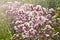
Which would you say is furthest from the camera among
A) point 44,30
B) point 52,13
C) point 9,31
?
point 52,13

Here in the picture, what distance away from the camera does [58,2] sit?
7273mm

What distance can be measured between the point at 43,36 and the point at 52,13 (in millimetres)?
1241

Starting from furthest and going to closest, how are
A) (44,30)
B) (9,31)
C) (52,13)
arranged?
(52,13)
(9,31)
(44,30)

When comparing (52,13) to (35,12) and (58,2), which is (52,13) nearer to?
(58,2)

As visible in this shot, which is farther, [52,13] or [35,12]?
[52,13]

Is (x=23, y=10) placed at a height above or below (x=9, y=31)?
above

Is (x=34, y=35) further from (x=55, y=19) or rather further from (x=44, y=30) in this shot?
(x=55, y=19)

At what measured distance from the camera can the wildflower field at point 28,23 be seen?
5742mm

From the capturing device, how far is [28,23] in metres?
5.77

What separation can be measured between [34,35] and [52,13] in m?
1.37

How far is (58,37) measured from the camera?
6.03m

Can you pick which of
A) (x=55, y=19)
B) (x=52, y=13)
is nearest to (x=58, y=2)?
(x=52, y=13)

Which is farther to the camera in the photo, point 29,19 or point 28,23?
point 29,19

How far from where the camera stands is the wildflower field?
226 inches
